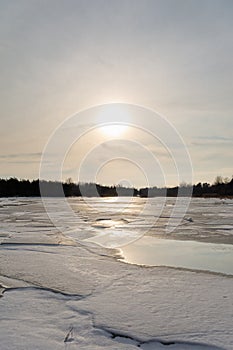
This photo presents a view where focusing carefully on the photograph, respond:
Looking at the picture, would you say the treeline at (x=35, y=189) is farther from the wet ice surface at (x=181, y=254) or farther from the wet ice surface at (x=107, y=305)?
the wet ice surface at (x=107, y=305)

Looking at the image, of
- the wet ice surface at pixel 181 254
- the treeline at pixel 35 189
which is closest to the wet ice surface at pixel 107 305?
the wet ice surface at pixel 181 254

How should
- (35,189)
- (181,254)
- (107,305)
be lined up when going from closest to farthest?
1. (107,305)
2. (181,254)
3. (35,189)

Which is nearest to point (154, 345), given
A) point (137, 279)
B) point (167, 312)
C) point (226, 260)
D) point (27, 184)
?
point (167, 312)

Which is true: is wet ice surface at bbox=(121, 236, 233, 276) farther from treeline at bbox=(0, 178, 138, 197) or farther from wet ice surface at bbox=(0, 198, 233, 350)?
treeline at bbox=(0, 178, 138, 197)

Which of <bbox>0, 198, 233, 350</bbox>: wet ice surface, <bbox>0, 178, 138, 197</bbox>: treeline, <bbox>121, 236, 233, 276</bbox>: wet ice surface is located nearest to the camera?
<bbox>0, 198, 233, 350</bbox>: wet ice surface

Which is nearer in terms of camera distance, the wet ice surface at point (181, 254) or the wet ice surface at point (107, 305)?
the wet ice surface at point (107, 305)

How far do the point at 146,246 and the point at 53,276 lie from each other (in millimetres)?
3838

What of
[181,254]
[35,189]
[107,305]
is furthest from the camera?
[35,189]

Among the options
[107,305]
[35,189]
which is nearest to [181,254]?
[107,305]

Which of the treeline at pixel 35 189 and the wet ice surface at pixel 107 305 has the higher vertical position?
the treeline at pixel 35 189

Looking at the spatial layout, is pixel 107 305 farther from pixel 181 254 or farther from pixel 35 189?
pixel 35 189

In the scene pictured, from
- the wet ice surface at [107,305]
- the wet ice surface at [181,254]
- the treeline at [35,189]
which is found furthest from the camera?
the treeline at [35,189]

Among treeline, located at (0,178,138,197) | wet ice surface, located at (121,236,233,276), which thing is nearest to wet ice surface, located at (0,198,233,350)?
wet ice surface, located at (121,236,233,276)

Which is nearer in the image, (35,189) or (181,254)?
(181,254)
